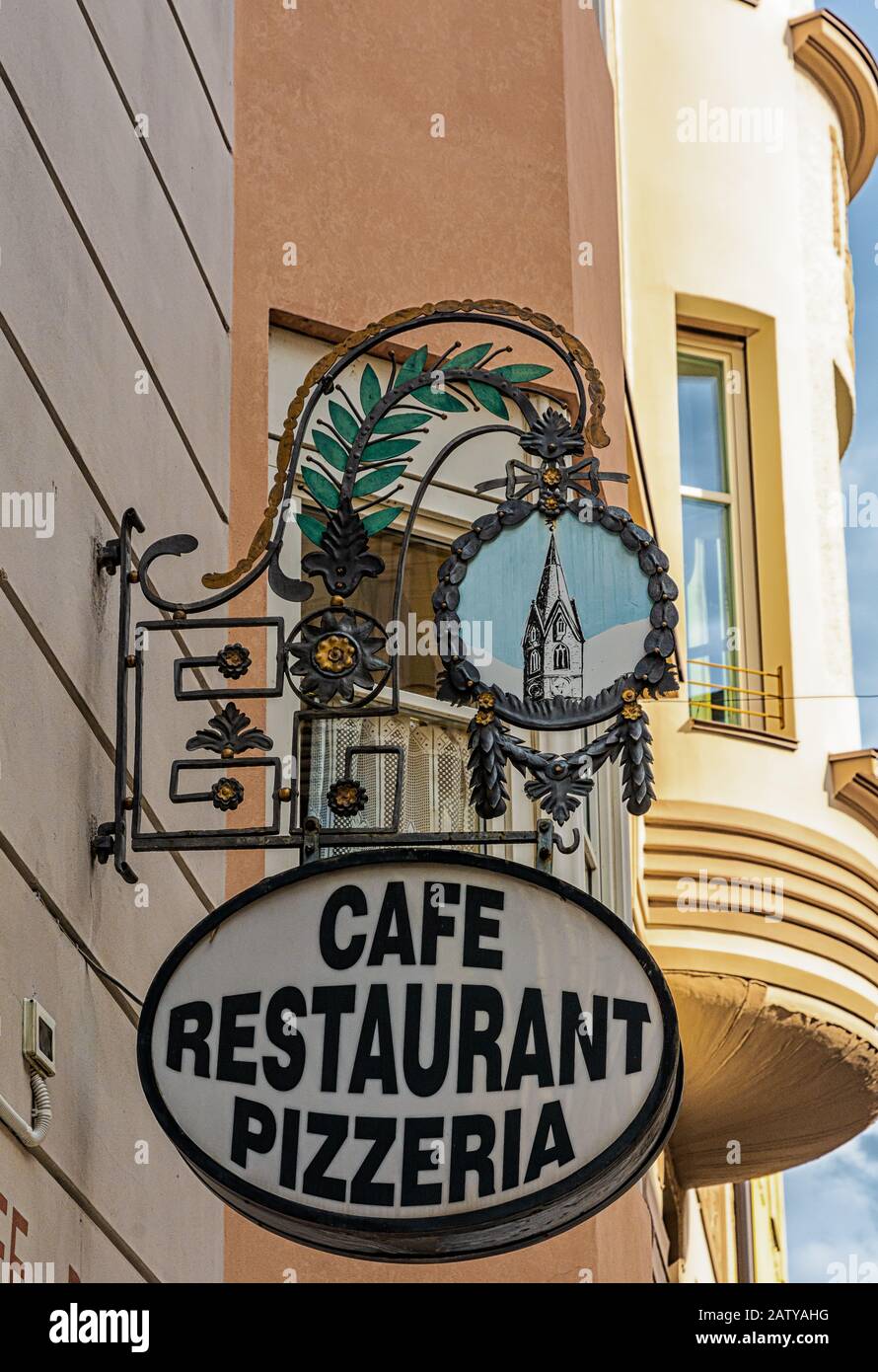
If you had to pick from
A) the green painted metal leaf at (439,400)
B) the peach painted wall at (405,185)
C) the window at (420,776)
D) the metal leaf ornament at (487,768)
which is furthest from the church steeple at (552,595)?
the peach painted wall at (405,185)

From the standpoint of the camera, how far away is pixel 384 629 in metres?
5.90

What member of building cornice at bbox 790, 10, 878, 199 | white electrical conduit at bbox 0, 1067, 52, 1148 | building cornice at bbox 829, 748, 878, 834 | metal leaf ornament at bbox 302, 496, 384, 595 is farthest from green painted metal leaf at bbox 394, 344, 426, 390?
building cornice at bbox 790, 10, 878, 199

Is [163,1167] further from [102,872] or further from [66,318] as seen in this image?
[66,318]

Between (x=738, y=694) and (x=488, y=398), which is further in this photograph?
(x=738, y=694)

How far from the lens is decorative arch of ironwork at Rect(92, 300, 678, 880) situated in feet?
18.1

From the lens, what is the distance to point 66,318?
6117 millimetres

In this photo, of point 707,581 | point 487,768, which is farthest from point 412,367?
point 707,581

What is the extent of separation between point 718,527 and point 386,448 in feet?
24.8

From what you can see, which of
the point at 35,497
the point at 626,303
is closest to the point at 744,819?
the point at 626,303

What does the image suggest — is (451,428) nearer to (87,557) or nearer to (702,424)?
(87,557)

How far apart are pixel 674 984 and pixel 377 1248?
7538mm

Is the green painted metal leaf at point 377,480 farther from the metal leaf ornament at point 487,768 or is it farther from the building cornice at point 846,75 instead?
the building cornice at point 846,75

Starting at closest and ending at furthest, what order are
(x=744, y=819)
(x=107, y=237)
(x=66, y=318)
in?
(x=66, y=318) → (x=107, y=237) → (x=744, y=819)

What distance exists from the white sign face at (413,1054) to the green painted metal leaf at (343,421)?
1.47m
